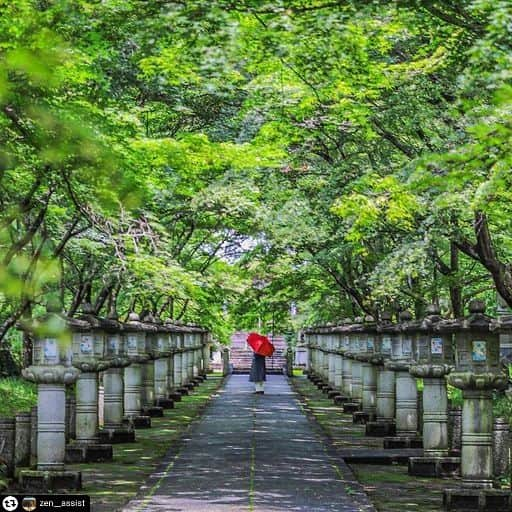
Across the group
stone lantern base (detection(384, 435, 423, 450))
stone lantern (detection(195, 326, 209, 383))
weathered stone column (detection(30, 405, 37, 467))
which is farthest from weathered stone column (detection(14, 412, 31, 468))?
stone lantern (detection(195, 326, 209, 383))

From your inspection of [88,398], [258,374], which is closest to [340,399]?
[258,374]

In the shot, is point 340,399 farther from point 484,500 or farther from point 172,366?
point 484,500

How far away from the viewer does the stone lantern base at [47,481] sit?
48.4 ft

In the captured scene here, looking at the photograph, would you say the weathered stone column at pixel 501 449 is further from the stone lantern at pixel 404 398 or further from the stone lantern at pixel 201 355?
the stone lantern at pixel 201 355

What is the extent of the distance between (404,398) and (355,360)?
31.7 ft

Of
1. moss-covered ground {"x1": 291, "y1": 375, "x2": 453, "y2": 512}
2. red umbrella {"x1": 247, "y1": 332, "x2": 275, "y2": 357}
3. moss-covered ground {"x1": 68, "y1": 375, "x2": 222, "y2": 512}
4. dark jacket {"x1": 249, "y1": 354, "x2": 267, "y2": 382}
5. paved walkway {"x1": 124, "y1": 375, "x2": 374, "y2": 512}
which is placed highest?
red umbrella {"x1": 247, "y1": 332, "x2": 275, "y2": 357}

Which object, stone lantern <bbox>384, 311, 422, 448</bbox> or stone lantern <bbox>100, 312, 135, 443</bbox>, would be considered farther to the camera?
stone lantern <bbox>100, 312, 135, 443</bbox>

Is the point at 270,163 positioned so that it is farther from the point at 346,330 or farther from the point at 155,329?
the point at 346,330

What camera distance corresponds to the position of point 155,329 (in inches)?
1114

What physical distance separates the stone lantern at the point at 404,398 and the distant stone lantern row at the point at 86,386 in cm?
493

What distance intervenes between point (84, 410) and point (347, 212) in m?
5.38

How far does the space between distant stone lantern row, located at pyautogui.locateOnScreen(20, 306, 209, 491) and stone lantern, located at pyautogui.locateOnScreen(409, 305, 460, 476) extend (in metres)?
5.04

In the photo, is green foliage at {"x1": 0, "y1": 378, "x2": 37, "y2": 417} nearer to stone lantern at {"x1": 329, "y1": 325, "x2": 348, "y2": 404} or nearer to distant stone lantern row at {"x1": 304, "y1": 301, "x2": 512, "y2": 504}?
distant stone lantern row at {"x1": 304, "y1": 301, "x2": 512, "y2": 504}

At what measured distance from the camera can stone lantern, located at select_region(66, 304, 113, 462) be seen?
18.7m
